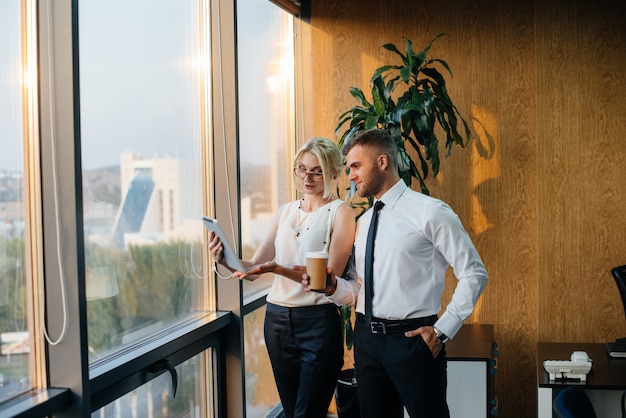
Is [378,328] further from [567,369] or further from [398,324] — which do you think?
[567,369]

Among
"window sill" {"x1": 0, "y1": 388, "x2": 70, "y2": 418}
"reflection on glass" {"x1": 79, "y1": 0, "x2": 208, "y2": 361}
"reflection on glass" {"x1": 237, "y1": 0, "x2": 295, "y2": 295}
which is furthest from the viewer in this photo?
"reflection on glass" {"x1": 237, "y1": 0, "x2": 295, "y2": 295}

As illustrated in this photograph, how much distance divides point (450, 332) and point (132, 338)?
1262mm

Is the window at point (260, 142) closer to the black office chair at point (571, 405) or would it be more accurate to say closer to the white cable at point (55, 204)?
the white cable at point (55, 204)

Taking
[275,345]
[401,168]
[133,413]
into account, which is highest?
[401,168]

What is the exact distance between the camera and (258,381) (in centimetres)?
427

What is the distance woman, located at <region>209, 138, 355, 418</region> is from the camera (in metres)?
2.93

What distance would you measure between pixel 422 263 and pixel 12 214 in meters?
1.38

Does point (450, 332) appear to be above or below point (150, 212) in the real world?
below

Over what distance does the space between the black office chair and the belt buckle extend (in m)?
0.61

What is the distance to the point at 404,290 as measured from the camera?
259 cm

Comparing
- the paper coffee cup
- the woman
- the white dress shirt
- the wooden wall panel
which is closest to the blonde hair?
the woman

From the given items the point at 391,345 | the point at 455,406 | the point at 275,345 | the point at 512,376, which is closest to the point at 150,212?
the point at 275,345

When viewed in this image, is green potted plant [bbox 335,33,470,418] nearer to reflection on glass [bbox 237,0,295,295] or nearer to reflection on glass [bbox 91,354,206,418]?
reflection on glass [bbox 237,0,295,295]

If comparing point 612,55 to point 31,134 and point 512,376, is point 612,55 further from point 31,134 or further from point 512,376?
point 31,134
